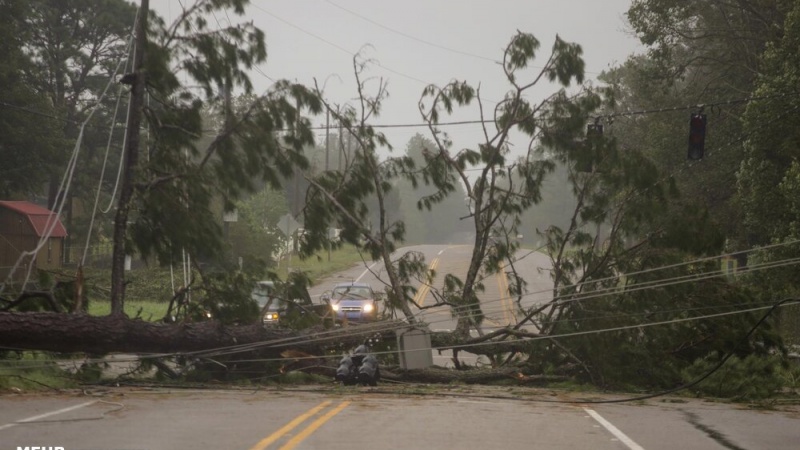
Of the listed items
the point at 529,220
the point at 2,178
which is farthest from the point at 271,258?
the point at 529,220

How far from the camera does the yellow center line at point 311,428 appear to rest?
922cm

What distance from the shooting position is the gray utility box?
1648 centimetres

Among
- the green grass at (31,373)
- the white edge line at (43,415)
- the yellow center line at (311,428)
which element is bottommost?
the yellow center line at (311,428)

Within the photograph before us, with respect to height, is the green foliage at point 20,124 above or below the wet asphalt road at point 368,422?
above

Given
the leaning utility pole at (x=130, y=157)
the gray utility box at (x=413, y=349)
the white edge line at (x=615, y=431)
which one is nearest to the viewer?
the white edge line at (x=615, y=431)

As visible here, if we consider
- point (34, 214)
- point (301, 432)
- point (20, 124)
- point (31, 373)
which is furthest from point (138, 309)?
point (301, 432)

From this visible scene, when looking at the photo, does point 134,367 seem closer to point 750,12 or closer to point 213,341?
point 213,341

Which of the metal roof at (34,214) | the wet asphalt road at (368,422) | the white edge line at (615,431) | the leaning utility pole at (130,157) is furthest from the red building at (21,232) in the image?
the white edge line at (615,431)

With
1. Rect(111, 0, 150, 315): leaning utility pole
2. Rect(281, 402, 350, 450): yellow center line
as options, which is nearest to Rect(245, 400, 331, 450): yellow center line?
Rect(281, 402, 350, 450): yellow center line

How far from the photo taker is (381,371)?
1688 centimetres

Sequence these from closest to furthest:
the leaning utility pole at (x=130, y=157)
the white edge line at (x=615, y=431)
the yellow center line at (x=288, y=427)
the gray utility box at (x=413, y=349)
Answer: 1. the yellow center line at (x=288, y=427)
2. the white edge line at (x=615, y=431)
3. the gray utility box at (x=413, y=349)
4. the leaning utility pole at (x=130, y=157)

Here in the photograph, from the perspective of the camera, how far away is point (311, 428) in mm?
10352

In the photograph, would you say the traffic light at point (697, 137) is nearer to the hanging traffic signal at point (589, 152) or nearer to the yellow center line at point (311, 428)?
the hanging traffic signal at point (589, 152)

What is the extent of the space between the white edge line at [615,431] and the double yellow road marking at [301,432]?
3307 mm
